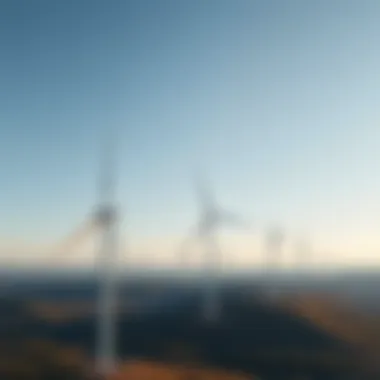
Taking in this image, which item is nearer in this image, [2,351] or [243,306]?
[2,351]

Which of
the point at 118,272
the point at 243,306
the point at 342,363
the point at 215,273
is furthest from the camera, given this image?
the point at 243,306

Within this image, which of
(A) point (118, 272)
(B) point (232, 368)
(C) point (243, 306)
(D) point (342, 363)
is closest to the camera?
(A) point (118, 272)

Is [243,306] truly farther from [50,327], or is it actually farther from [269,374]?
[269,374]

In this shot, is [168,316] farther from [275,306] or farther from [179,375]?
[179,375]

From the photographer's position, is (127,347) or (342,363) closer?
(342,363)

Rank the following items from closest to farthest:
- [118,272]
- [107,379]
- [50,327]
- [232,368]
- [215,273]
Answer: [107,379], [118,272], [232,368], [50,327], [215,273]

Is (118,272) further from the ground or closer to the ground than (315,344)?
further from the ground

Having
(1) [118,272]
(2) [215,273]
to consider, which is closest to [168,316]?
(2) [215,273]

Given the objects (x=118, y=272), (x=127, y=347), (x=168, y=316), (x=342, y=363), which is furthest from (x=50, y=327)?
(x=342, y=363)

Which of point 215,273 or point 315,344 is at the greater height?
point 215,273
